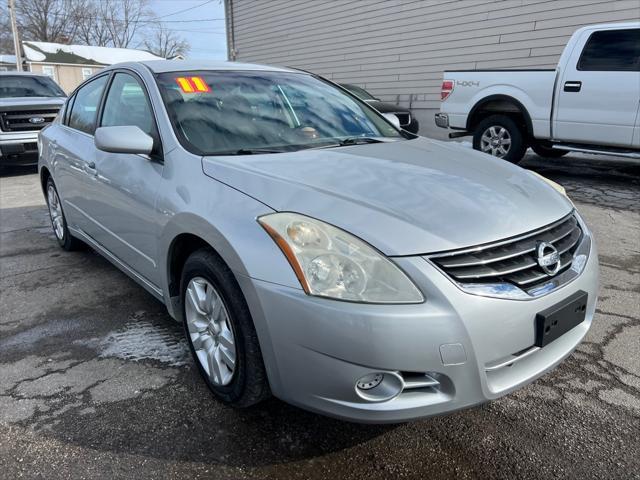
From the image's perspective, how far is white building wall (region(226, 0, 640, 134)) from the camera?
9.65m

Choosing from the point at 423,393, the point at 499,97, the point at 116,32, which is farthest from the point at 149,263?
the point at 116,32

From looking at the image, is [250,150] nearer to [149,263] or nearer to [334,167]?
[334,167]

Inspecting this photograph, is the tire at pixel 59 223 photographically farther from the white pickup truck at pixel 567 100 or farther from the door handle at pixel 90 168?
the white pickup truck at pixel 567 100

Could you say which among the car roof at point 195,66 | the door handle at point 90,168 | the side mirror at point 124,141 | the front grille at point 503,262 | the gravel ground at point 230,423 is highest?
the car roof at point 195,66

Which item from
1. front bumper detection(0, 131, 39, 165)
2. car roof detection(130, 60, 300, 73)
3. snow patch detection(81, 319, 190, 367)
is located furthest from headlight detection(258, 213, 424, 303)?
front bumper detection(0, 131, 39, 165)

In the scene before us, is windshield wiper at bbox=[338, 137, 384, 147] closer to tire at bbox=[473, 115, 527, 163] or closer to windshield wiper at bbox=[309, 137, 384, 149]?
windshield wiper at bbox=[309, 137, 384, 149]

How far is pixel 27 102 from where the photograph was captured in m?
9.07

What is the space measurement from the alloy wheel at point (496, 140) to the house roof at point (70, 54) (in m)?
31.5

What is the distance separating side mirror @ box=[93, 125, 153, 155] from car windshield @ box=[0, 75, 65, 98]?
29.5 ft

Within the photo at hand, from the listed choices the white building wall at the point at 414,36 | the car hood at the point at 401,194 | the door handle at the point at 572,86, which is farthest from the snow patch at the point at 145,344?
the white building wall at the point at 414,36

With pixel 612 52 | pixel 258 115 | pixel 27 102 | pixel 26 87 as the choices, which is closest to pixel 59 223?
pixel 258 115

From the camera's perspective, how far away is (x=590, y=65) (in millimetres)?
6840

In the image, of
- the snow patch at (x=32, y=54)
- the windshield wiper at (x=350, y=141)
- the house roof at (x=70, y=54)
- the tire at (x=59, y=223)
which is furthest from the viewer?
the house roof at (x=70, y=54)

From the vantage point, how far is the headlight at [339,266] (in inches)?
69.2
